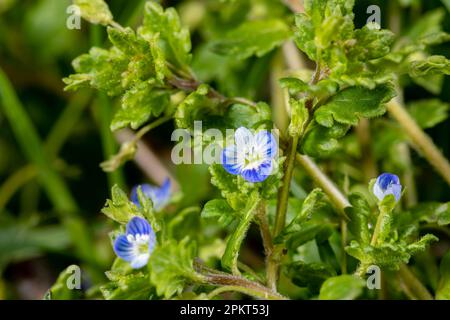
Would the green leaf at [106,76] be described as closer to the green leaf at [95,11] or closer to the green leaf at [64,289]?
the green leaf at [95,11]

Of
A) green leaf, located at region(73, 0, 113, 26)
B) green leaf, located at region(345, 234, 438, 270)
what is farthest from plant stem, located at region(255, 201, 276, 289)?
green leaf, located at region(73, 0, 113, 26)

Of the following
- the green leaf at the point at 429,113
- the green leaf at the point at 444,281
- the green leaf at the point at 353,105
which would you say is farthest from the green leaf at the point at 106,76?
the green leaf at the point at 429,113

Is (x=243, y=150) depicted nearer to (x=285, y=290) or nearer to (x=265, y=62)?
(x=285, y=290)

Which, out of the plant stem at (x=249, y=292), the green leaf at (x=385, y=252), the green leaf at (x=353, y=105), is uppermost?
the green leaf at (x=353, y=105)

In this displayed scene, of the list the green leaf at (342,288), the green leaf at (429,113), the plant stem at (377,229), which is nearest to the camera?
the green leaf at (342,288)

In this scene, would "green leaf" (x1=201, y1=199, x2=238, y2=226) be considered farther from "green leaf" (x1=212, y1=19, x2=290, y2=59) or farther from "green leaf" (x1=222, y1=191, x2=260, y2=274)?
"green leaf" (x1=212, y1=19, x2=290, y2=59)
